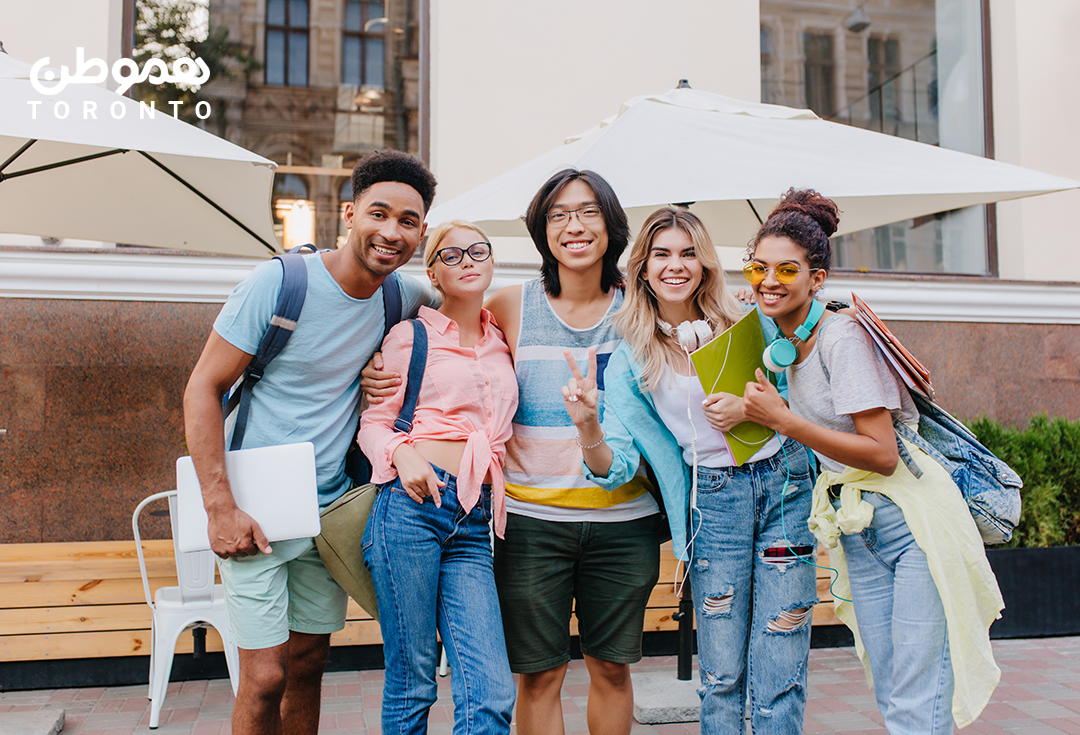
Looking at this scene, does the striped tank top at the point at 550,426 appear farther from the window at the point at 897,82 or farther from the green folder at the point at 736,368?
the window at the point at 897,82

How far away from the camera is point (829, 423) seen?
2.21m

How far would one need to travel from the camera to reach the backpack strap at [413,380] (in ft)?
7.59

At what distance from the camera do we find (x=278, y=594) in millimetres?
2340

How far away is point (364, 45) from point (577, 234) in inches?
165

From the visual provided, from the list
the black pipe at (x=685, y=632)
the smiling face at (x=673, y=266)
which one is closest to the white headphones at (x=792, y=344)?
the smiling face at (x=673, y=266)

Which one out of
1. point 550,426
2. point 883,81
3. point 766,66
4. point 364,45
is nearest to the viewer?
point 550,426

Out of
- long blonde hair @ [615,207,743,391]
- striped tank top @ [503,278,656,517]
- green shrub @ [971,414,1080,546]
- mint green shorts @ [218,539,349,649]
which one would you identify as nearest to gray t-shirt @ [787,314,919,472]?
long blonde hair @ [615,207,743,391]

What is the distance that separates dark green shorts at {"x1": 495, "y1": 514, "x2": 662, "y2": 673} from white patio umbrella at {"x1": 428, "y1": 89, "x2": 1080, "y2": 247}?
4.20 ft

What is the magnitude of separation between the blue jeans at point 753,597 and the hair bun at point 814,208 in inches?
29.1

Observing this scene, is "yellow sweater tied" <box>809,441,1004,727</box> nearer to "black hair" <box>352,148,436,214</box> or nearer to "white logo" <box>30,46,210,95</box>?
"black hair" <box>352,148,436,214</box>

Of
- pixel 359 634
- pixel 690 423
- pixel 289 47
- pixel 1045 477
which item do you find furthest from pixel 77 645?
pixel 1045 477

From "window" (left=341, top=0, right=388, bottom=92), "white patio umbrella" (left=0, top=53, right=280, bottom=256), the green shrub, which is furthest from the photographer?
"window" (left=341, top=0, right=388, bottom=92)

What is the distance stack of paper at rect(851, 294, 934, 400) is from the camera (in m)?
2.11

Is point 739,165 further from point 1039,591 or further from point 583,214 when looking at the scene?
point 1039,591
